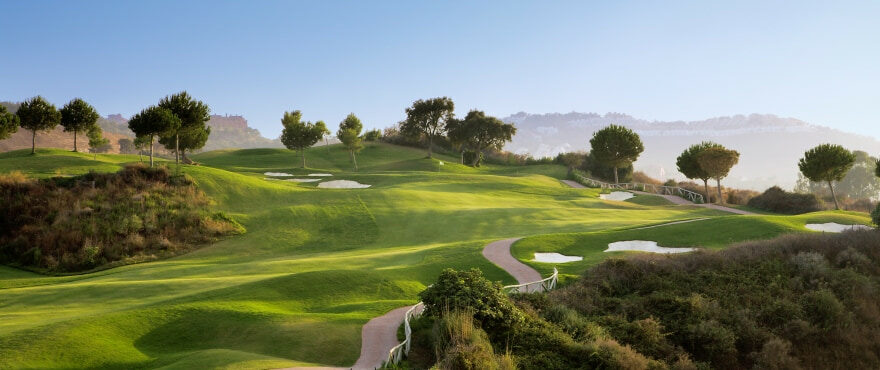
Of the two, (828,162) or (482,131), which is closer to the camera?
(828,162)

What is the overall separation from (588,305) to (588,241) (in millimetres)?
12994

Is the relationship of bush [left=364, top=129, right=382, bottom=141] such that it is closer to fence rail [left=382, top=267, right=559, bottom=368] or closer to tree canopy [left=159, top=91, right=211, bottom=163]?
tree canopy [left=159, top=91, right=211, bottom=163]

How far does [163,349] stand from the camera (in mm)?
13406

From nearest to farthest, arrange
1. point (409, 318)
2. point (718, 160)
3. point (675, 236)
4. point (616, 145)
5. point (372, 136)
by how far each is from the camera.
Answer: point (409, 318), point (675, 236), point (718, 160), point (616, 145), point (372, 136)

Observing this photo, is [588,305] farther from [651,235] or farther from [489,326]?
[651,235]

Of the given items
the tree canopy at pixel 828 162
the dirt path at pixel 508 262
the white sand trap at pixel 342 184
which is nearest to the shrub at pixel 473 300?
the dirt path at pixel 508 262

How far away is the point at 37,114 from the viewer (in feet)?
171

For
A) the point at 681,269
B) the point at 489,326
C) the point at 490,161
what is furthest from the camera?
the point at 490,161

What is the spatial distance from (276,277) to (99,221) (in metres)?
19.4

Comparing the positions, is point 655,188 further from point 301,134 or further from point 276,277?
point 276,277

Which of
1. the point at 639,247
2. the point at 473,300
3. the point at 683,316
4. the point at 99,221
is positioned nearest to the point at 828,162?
the point at 639,247

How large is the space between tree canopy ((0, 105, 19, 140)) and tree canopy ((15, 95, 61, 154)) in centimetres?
158

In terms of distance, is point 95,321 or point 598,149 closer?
point 95,321

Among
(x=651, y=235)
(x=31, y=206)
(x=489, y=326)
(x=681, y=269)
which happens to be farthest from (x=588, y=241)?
(x=31, y=206)
